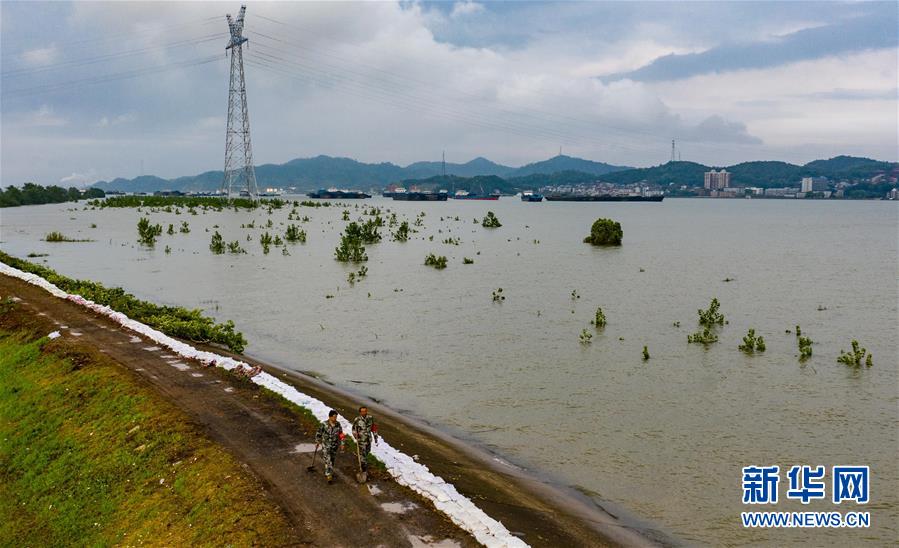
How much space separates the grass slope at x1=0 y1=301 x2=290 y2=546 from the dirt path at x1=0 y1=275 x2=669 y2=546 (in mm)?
686

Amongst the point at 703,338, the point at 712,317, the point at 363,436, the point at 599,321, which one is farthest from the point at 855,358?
the point at 363,436

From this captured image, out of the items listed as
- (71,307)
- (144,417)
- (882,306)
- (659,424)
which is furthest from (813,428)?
(71,307)

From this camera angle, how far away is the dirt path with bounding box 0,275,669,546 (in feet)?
48.7

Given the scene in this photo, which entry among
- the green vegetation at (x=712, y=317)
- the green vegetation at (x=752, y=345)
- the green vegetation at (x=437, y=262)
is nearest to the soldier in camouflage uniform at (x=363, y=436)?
the green vegetation at (x=752, y=345)

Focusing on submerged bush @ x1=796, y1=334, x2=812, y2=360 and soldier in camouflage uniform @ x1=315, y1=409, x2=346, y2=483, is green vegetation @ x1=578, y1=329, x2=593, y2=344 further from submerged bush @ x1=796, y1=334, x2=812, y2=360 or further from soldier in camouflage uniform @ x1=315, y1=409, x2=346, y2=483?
soldier in camouflage uniform @ x1=315, y1=409, x2=346, y2=483

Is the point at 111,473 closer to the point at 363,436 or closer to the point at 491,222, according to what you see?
the point at 363,436

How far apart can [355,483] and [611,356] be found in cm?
2107

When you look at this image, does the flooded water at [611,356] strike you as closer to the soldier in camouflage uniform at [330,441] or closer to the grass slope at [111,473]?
the soldier in camouflage uniform at [330,441]

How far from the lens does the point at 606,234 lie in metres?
98.2

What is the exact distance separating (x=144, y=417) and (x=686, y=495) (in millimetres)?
17105

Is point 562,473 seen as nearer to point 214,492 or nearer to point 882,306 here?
point 214,492

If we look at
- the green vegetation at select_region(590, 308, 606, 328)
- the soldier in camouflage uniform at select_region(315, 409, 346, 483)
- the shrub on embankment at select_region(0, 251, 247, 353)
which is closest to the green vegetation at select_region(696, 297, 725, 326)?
the green vegetation at select_region(590, 308, 606, 328)

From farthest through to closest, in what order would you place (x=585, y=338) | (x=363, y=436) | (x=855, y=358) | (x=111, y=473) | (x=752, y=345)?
Result: (x=585, y=338) → (x=752, y=345) → (x=855, y=358) → (x=111, y=473) → (x=363, y=436)

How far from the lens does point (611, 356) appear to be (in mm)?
34906
